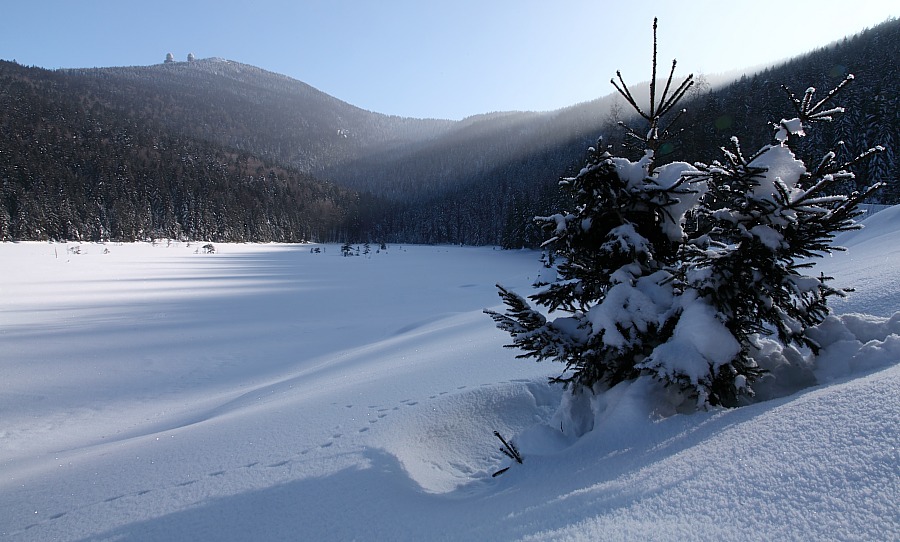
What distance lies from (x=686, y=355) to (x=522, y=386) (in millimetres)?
2229

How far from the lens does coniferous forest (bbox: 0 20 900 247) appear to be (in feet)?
130

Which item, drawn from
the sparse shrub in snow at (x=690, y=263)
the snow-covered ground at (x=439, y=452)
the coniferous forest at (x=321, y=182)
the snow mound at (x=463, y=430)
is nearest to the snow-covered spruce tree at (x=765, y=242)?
the sparse shrub in snow at (x=690, y=263)

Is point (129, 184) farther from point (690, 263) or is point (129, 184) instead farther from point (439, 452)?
point (690, 263)

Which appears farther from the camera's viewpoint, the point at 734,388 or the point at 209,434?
the point at 209,434

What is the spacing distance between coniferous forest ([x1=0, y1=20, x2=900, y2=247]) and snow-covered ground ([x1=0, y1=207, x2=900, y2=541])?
29401 mm

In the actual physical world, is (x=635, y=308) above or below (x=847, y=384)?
above

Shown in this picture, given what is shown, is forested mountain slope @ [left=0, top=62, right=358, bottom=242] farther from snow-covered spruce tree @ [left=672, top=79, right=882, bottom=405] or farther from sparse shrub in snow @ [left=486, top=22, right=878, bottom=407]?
snow-covered spruce tree @ [left=672, top=79, right=882, bottom=405]

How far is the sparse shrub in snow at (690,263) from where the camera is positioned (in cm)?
256

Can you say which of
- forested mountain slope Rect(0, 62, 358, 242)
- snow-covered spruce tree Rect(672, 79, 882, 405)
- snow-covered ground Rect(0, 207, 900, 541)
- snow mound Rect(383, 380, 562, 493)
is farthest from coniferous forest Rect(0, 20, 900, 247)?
snow-covered spruce tree Rect(672, 79, 882, 405)

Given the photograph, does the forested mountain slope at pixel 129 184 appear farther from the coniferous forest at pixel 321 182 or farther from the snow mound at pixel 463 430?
the snow mound at pixel 463 430

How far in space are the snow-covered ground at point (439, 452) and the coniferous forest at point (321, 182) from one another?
29401 mm

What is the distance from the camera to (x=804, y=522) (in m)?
1.44

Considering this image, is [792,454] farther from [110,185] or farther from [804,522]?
[110,185]

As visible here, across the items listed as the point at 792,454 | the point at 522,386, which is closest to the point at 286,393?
the point at 522,386
